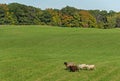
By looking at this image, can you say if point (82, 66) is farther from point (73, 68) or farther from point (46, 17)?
point (46, 17)

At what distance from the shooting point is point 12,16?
157625 mm

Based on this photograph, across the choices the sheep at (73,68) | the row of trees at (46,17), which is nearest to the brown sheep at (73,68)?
the sheep at (73,68)

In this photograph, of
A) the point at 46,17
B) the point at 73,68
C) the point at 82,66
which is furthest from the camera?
the point at 46,17

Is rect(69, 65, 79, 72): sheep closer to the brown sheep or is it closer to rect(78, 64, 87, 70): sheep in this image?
the brown sheep

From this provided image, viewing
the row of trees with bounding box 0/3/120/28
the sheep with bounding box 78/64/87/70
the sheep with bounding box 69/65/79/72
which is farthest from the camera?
the row of trees with bounding box 0/3/120/28

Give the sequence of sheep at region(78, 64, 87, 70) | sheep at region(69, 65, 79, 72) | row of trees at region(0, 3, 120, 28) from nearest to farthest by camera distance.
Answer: sheep at region(69, 65, 79, 72)
sheep at region(78, 64, 87, 70)
row of trees at region(0, 3, 120, 28)

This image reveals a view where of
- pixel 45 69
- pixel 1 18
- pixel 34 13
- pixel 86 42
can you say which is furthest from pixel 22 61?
pixel 34 13

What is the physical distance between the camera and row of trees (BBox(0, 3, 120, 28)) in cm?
15835

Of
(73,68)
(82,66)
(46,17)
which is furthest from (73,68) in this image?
(46,17)

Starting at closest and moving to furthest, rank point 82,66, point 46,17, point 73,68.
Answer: point 73,68 → point 82,66 → point 46,17

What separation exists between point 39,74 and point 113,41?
103 feet

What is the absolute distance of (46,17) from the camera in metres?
165

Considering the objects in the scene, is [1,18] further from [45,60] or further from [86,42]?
[45,60]

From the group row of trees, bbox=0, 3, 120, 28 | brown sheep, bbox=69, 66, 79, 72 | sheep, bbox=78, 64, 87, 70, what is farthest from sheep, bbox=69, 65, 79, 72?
row of trees, bbox=0, 3, 120, 28
